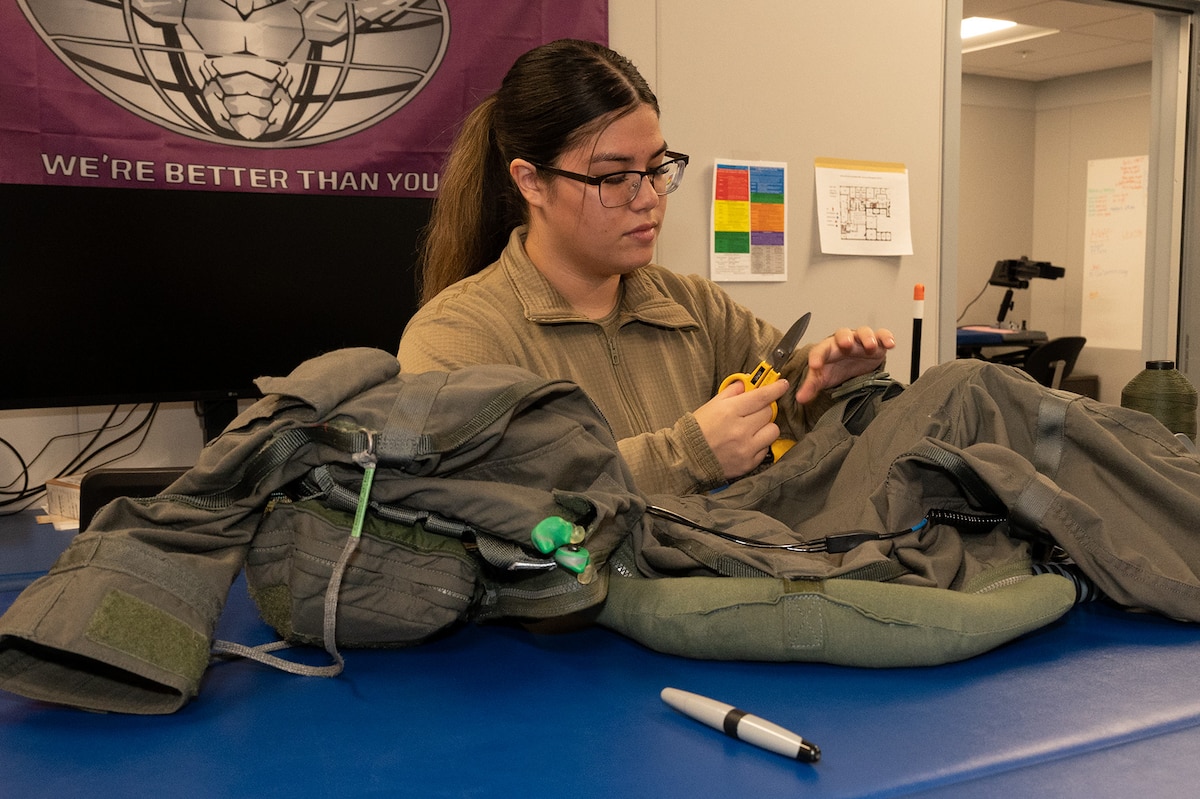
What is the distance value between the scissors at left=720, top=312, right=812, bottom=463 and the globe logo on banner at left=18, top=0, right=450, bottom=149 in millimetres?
1080

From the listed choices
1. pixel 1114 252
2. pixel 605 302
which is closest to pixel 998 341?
pixel 1114 252

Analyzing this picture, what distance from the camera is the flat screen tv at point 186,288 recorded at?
1702 millimetres

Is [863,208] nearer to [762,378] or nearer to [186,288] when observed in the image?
Answer: [762,378]

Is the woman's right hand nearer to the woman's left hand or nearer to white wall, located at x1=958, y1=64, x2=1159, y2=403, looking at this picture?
the woman's left hand

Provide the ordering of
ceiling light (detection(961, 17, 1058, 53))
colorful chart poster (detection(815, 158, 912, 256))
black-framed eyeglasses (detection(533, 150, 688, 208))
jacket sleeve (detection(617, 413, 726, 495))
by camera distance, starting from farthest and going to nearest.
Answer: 1. ceiling light (detection(961, 17, 1058, 53))
2. colorful chart poster (detection(815, 158, 912, 256))
3. black-framed eyeglasses (detection(533, 150, 688, 208))
4. jacket sleeve (detection(617, 413, 726, 495))

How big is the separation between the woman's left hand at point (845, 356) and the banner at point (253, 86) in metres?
1.10

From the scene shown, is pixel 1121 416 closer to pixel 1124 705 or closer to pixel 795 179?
pixel 1124 705

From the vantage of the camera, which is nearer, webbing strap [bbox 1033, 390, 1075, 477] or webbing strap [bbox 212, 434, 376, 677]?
webbing strap [bbox 212, 434, 376, 677]

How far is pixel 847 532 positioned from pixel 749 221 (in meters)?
1.55

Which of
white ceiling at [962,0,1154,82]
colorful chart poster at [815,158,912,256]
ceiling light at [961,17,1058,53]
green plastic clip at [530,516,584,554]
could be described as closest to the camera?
green plastic clip at [530,516,584,554]

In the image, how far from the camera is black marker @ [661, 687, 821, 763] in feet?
2.24

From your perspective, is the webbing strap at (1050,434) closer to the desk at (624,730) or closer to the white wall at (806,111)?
the desk at (624,730)

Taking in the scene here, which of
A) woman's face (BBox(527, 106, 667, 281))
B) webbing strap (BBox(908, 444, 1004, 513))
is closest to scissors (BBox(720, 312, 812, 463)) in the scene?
woman's face (BBox(527, 106, 667, 281))

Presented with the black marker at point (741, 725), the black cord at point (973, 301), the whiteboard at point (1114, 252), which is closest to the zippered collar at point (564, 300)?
the black marker at point (741, 725)
